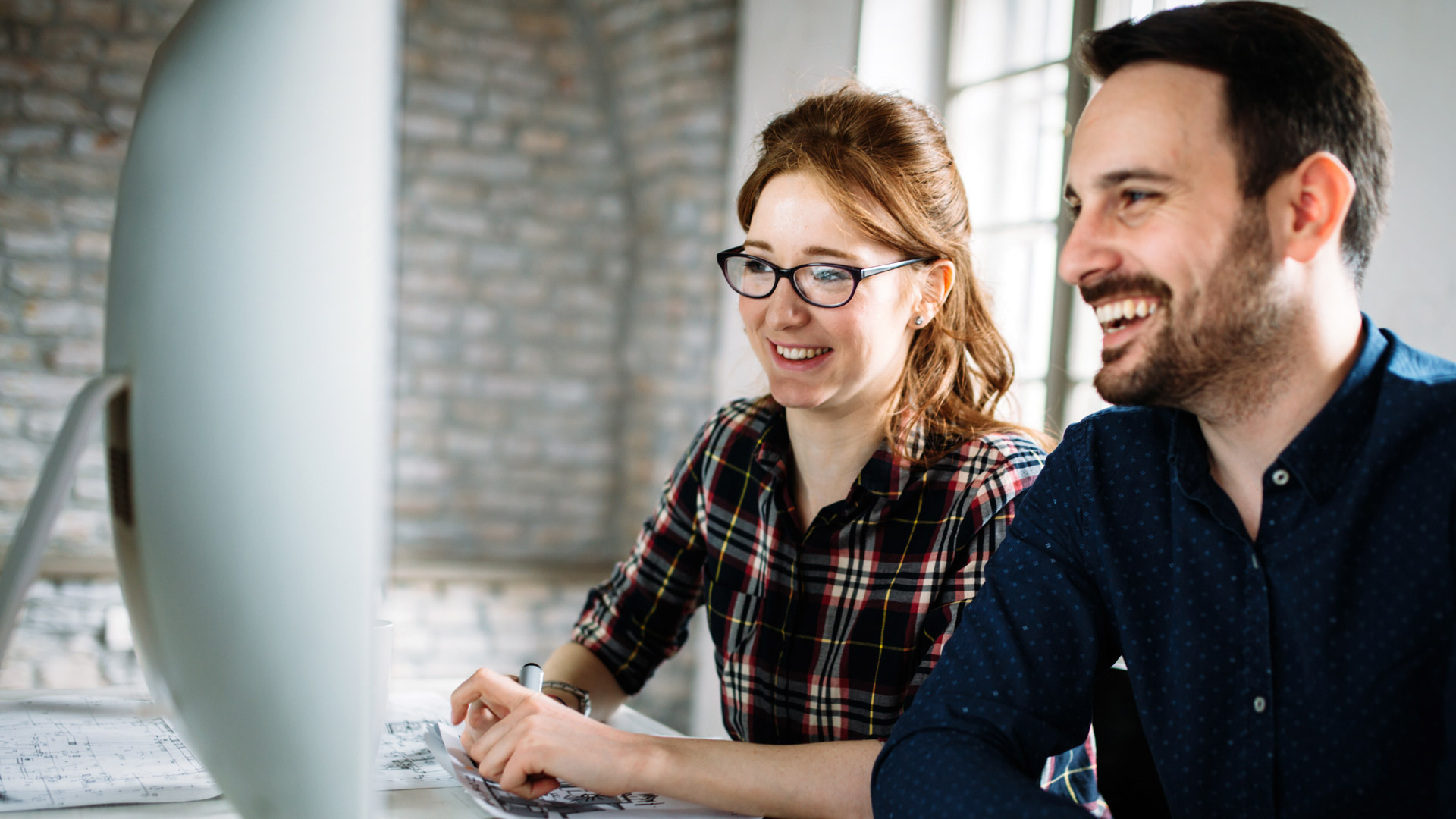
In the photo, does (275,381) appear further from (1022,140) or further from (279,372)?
(1022,140)

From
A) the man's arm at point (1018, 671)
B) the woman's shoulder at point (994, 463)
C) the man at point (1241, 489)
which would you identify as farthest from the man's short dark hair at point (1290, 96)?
the woman's shoulder at point (994, 463)

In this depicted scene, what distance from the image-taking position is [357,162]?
414mm

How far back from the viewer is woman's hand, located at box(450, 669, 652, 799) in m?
0.93

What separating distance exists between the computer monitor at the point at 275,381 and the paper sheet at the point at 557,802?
413 mm

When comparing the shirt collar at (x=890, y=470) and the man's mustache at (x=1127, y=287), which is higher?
the man's mustache at (x=1127, y=287)

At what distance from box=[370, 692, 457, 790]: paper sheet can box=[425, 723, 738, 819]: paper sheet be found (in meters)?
0.01

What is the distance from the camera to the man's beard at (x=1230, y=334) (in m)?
0.81

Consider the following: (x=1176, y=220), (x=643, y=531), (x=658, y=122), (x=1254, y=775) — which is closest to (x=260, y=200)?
(x=1176, y=220)

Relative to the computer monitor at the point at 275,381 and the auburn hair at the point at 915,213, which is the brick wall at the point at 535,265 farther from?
the computer monitor at the point at 275,381

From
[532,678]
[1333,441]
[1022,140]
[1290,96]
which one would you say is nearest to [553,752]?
[532,678]

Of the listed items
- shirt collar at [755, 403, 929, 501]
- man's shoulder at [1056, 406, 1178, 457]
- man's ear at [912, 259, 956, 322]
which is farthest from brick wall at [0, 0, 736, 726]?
man's shoulder at [1056, 406, 1178, 457]

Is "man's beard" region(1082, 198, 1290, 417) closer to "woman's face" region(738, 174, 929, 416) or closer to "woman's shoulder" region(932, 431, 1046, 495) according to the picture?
"woman's shoulder" region(932, 431, 1046, 495)

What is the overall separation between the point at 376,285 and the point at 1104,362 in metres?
0.67

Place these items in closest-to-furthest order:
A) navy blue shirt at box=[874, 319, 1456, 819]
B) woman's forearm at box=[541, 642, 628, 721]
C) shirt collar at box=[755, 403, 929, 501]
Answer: navy blue shirt at box=[874, 319, 1456, 819] → shirt collar at box=[755, 403, 929, 501] → woman's forearm at box=[541, 642, 628, 721]
